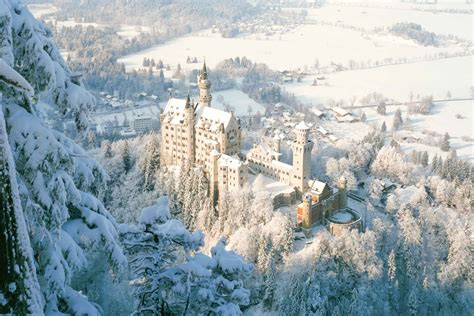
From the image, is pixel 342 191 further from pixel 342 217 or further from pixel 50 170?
pixel 50 170

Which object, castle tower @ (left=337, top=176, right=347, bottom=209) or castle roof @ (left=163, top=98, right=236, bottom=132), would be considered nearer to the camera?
castle tower @ (left=337, top=176, right=347, bottom=209)

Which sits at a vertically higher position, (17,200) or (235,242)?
(17,200)

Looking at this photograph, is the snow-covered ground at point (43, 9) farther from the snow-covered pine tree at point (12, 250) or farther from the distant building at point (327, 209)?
the snow-covered pine tree at point (12, 250)

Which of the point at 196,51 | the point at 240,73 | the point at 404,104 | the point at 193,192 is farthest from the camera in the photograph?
the point at 196,51

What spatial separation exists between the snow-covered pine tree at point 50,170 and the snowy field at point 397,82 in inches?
2832

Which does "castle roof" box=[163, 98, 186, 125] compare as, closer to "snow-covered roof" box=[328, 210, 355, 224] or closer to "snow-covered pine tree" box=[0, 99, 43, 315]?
"snow-covered roof" box=[328, 210, 355, 224]

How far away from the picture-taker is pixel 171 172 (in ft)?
125

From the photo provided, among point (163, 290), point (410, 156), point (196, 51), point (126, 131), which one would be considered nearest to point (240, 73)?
point (196, 51)

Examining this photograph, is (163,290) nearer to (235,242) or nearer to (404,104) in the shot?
(235,242)

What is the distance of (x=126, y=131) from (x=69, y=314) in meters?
54.1

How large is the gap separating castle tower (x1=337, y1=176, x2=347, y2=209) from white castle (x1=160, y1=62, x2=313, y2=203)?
7.23 feet

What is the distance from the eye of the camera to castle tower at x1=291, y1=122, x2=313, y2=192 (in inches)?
1328

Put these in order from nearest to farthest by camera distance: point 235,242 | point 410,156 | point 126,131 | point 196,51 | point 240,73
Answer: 1. point 235,242
2. point 410,156
3. point 126,131
4. point 240,73
5. point 196,51

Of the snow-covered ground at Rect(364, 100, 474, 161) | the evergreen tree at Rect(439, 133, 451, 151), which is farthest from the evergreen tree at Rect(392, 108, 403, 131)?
the evergreen tree at Rect(439, 133, 451, 151)
